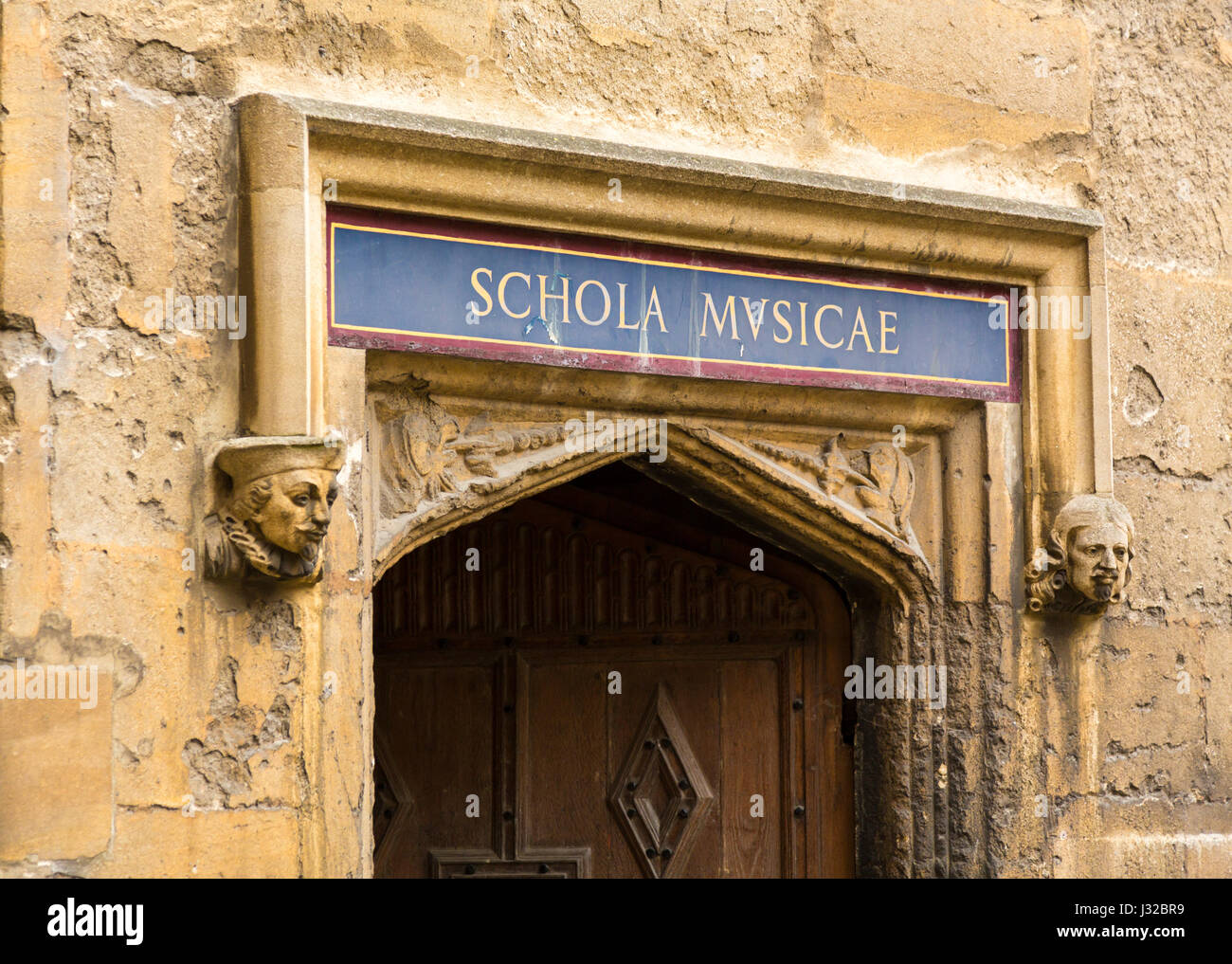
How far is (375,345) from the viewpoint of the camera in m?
3.64

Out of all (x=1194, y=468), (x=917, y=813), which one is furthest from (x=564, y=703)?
(x=1194, y=468)

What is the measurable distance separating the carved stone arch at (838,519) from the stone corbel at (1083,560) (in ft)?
0.85

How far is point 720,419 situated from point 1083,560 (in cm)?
93

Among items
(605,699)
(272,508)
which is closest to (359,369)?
(272,508)

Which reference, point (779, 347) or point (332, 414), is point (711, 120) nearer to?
point (779, 347)

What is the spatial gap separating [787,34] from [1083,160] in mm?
879

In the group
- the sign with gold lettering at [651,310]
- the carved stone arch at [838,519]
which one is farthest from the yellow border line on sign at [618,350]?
the carved stone arch at [838,519]

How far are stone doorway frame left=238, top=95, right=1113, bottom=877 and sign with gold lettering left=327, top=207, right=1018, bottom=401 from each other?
0.04m

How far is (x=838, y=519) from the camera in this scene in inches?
167

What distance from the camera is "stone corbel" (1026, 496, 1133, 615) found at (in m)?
4.21

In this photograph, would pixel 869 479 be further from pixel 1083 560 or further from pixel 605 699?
pixel 605 699

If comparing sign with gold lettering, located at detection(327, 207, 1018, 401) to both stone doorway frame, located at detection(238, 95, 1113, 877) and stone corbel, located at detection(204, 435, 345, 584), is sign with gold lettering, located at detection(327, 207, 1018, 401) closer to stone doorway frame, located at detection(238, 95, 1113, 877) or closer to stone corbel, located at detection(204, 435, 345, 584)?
Result: stone doorway frame, located at detection(238, 95, 1113, 877)

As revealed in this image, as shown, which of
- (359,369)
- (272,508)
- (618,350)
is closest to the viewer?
(272,508)

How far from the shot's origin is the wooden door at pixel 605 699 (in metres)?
4.82
